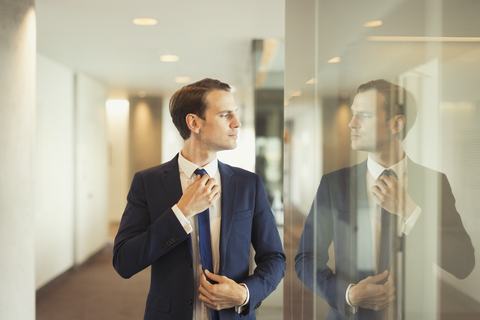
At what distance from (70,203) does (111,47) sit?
1.33 m

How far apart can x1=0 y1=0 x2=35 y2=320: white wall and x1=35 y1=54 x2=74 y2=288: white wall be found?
778mm

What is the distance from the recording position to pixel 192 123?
4.50 feet

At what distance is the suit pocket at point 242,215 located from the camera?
4.39 feet

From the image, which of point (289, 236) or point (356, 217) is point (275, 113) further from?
point (356, 217)

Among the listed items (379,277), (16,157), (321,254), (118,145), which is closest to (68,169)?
(118,145)

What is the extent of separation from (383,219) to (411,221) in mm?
78

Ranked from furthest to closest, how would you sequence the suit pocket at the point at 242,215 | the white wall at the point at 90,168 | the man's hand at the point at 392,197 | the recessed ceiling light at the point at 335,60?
the white wall at the point at 90,168, the suit pocket at the point at 242,215, the recessed ceiling light at the point at 335,60, the man's hand at the point at 392,197

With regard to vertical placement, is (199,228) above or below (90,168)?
below

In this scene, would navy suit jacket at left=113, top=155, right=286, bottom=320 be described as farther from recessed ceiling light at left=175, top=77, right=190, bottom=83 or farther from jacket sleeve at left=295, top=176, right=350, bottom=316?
recessed ceiling light at left=175, top=77, right=190, bottom=83

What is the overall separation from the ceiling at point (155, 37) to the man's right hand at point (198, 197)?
1443mm

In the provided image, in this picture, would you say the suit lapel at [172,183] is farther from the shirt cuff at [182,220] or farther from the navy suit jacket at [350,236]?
the navy suit jacket at [350,236]

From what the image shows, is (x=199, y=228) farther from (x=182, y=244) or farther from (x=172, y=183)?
(x=172, y=183)

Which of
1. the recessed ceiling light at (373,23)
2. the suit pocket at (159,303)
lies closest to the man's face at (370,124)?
the recessed ceiling light at (373,23)

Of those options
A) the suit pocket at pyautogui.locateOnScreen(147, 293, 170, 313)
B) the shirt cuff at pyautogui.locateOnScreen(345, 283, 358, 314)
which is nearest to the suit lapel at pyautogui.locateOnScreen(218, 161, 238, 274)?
the suit pocket at pyautogui.locateOnScreen(147, 293, 170, 313)
